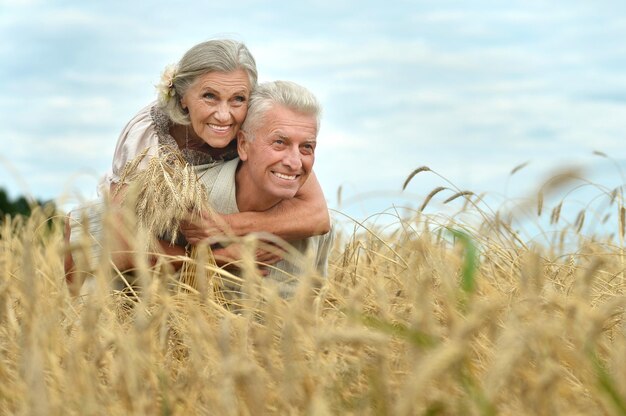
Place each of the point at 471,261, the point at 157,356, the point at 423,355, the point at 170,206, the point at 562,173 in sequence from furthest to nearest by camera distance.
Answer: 1. the point at 170,206
2. the point at 562,173
3. the point at 157,356
4. the point at 471,261
5. the point at 423,355

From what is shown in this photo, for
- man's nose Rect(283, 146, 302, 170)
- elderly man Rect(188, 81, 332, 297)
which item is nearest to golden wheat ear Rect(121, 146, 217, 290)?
elderly man Rect(188, 81, 332, 297)

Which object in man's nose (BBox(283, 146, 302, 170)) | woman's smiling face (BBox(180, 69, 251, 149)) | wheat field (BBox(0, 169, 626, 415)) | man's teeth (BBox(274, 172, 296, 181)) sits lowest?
wheat field (BBox(0, 169, 626, 415))

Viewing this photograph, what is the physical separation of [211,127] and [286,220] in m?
0.50

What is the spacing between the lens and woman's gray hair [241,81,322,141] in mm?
3893

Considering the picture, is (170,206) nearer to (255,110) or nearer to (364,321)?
(255,110)

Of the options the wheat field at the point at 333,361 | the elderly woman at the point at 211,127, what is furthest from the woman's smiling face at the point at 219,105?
the wheat field at the point at 333,361

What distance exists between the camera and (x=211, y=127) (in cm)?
399

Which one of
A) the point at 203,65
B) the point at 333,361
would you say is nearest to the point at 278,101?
the point at 203,65

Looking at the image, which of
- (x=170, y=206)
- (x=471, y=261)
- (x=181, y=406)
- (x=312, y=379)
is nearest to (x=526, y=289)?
(x=471, y=261)

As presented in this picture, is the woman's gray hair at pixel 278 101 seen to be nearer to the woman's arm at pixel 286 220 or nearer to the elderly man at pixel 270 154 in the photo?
the elderly man at pixel 270 154

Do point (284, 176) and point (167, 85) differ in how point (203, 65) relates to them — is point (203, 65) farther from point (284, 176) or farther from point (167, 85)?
point (284, 176)

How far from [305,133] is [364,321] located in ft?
5.70

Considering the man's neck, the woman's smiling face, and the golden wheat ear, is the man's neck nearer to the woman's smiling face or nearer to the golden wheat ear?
the woman's smiling face

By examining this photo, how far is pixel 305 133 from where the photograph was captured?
12.7 feet
